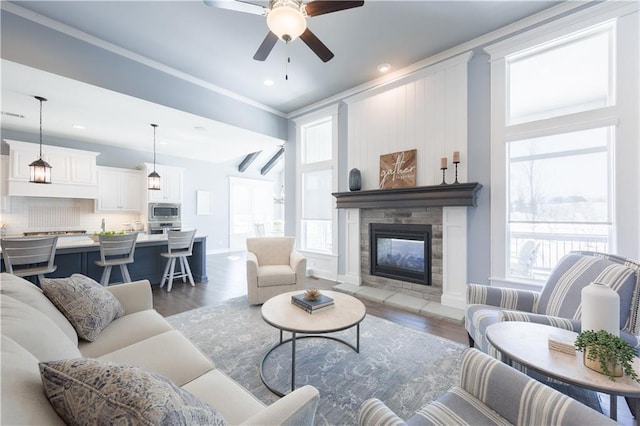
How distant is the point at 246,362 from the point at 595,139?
3822mm

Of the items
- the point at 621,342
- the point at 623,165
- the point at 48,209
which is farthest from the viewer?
the point at 48,209

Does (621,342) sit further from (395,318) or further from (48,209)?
(48,209)

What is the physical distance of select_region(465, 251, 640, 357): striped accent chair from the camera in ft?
4.95

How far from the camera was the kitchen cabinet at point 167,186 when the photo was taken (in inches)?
251

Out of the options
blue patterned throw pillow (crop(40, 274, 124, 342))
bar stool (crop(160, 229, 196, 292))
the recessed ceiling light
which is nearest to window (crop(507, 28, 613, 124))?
the recessed ceiling light

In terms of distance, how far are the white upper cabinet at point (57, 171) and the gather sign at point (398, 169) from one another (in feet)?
20.3

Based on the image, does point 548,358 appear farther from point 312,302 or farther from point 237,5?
point 237,5

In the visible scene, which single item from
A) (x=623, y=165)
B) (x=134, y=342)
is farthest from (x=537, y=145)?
(x=134, y=342)

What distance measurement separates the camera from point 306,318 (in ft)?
6.08

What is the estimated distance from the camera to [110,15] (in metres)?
2.63

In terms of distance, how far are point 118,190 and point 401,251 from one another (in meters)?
6.56

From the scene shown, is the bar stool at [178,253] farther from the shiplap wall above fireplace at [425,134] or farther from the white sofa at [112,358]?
the shiplap wall above fireplace at [425,134]

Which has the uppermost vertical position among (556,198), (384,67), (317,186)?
(384,67)

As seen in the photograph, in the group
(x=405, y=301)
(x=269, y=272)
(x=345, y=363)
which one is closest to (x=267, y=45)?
(x=269, y=272)
